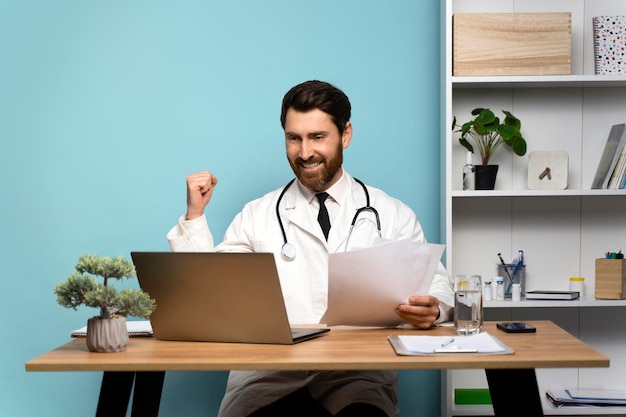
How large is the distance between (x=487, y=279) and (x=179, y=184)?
128cm

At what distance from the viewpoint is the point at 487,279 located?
3.02m

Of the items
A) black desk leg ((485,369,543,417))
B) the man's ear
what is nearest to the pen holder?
the man's ear

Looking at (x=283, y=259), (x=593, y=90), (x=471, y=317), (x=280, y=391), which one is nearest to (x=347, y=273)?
(x=471, y=317)

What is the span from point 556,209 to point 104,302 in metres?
2.02

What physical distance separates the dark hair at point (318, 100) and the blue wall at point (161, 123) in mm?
459

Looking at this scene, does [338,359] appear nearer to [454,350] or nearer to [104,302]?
[454,350]

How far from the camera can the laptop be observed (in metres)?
1.62

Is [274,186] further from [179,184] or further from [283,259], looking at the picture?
[283,259]

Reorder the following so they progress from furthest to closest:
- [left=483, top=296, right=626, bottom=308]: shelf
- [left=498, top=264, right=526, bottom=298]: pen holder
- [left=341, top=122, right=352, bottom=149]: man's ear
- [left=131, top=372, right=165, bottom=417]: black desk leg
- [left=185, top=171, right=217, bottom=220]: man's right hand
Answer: [left=498, top=264, right=526, bottom=298]: pen holder < [left=483, top=296, right=626, bottom=308]: shelf < [left=341, top=122, right=352, bottom=149]: man's ear < [left=185, top=171, right=217, bottom=220]: man's right hand < [left=131, top=372, right=165, bottom=417]: black desk leg

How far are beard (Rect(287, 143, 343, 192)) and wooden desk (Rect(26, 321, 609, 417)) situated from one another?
0.78 metres

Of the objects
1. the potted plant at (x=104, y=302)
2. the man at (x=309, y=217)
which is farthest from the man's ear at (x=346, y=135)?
the potted plant at (x=104, y=302)

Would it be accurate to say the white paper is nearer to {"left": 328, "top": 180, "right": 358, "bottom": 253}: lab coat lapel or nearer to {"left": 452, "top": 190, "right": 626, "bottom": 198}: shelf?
{"left": 328, "top": 180, "right": 358, "bottom": 253}: lab coat lapel

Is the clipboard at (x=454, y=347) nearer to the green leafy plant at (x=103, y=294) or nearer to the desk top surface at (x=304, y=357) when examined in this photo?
the desk top surface at (x=304, y=357)

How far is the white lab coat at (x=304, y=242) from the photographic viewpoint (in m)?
2.11
